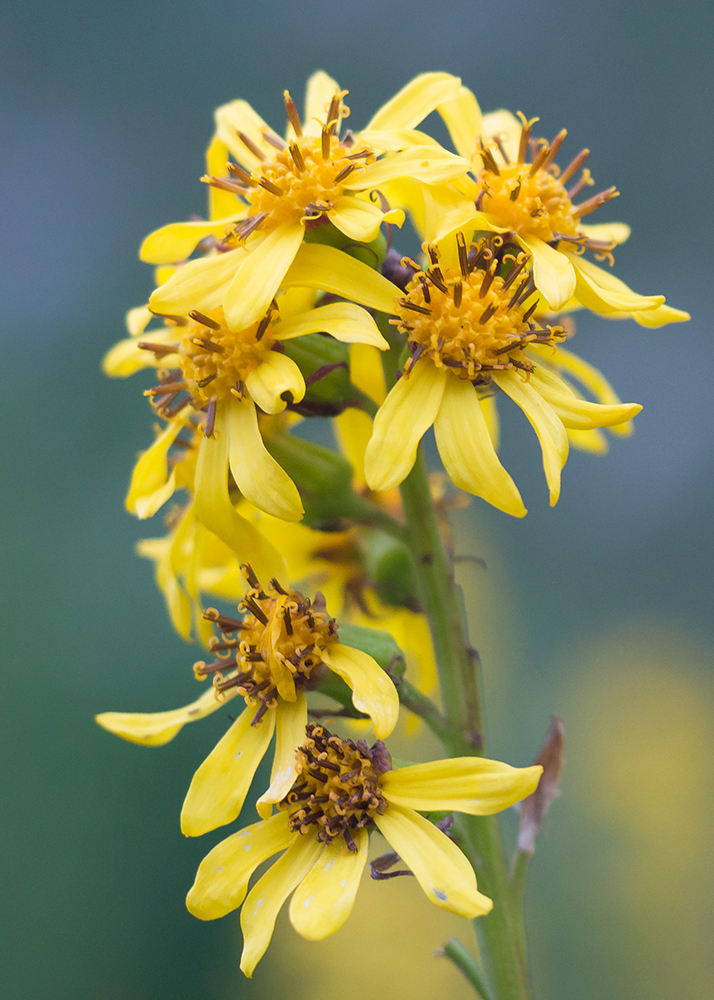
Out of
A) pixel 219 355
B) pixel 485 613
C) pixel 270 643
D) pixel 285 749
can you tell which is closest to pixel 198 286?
pixel 219 355

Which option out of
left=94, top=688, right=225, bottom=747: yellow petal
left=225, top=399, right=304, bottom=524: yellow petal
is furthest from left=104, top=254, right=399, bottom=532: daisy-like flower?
left=94, top=688, right=225, bottom=747: yellow petal

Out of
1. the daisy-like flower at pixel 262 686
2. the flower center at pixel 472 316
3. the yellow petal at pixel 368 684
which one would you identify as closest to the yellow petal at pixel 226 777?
the daisy-like flower at pixel 262 686

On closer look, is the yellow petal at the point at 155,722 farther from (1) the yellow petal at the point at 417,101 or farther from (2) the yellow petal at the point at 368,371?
(1) the yellow petal at the point at 417,101

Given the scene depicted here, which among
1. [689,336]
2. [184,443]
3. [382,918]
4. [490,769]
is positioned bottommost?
[382,918]

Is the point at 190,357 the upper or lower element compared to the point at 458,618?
upper

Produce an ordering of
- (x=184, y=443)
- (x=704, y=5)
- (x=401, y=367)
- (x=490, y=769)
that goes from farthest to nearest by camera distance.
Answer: (x=704, y=5), (x=184, y=443), (x=401, y=367), (x=490, y=769)

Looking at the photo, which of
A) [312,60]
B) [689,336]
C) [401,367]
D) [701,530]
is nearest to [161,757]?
[401,367]

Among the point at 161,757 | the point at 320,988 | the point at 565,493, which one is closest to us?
the point at 320,988

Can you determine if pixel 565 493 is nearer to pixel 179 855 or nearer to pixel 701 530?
pixel 701 530
